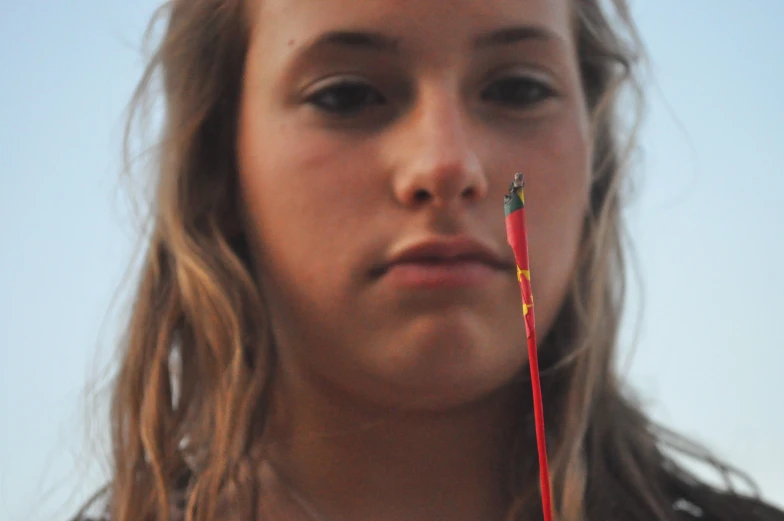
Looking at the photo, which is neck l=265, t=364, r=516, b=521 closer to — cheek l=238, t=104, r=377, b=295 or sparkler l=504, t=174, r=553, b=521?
cheek l=238, t=104, r=377, b=295

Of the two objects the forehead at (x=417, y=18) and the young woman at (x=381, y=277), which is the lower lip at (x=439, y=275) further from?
the forehead at (x=417, y=18)

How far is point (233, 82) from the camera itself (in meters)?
0.78

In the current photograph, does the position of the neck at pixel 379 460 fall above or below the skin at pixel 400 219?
below

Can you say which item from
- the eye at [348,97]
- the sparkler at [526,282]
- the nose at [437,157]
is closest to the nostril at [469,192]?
the nose at [437,157]

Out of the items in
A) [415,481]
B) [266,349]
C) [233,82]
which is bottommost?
[415,481]

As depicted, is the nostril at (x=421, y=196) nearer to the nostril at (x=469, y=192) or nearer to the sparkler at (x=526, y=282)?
the nostril at (x=469, y=192)

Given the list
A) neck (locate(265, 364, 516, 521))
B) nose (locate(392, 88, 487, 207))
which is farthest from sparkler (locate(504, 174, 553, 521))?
neck (locate(265, 364, 516, 521))

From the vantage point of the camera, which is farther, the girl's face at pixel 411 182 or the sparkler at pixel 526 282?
the girl's face at pixel 411 182

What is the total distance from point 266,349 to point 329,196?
0.15 m

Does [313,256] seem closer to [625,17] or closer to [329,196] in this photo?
[329,196]

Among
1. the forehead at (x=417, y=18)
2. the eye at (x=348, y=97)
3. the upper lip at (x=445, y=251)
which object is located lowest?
the upper lip at (x=445, y=251)

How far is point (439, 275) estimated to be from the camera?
619 millimetres

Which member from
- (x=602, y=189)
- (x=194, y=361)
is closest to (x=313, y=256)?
(x=194, y=361)

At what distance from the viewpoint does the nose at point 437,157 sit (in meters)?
0.62
